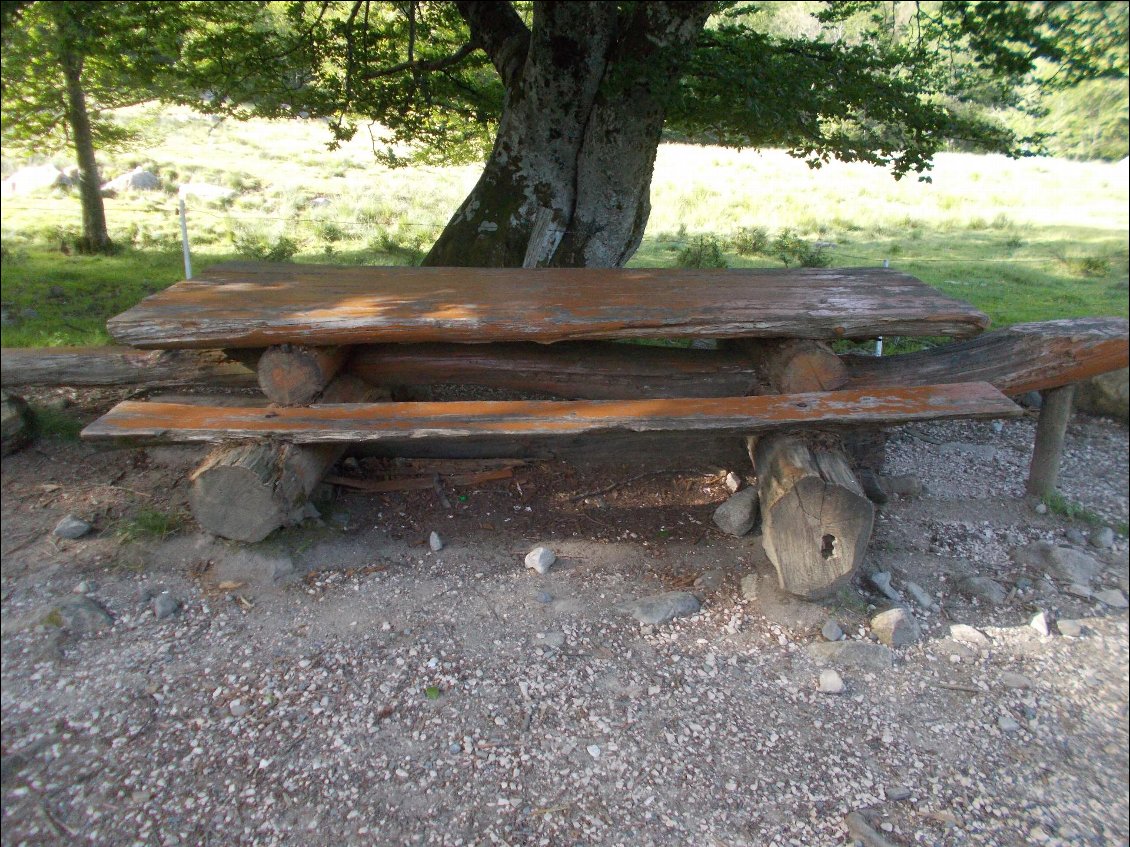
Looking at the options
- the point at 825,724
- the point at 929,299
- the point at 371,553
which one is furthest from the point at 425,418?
the point at 929,299

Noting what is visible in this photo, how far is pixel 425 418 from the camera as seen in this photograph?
123 inches

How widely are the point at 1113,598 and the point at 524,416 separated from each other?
2.64 meters

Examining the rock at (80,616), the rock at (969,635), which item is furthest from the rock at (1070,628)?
the rock at (80,616)

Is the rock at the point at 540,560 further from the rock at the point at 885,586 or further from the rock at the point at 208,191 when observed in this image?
the rock at the point at 208,191

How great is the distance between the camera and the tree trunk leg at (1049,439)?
3.89 meters

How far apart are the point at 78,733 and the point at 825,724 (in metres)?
2.41

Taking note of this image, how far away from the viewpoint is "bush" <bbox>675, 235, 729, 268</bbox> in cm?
700

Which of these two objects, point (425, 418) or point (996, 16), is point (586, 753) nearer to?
point (425, 418)

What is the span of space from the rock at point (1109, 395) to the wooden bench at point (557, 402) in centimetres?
180

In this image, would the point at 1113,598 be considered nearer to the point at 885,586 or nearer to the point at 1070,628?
the point at 1070,628

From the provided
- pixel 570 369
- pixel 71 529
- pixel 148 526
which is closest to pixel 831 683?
pixel 570 369

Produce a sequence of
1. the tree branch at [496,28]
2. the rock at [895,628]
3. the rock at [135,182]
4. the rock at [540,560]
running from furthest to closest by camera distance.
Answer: the rock at [135,182] < the tree branch at [496,28] < the rock at [540,560] < the rock at [895,628]

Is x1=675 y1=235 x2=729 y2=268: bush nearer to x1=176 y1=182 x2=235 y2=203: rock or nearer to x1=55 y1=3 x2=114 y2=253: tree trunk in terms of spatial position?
x1=55 y1=3 x2=114 y2=253: tree trunk

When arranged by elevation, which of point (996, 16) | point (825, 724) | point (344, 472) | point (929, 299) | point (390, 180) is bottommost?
point (825, 724)
